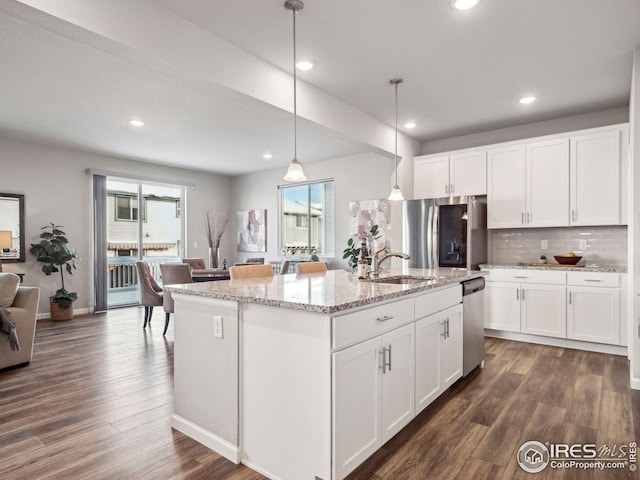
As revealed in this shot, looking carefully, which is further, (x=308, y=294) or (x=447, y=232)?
(x=447, y=232)

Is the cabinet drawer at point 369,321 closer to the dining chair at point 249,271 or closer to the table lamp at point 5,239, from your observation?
the dining chair at point 249,271

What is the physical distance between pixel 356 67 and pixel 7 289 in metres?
3.80

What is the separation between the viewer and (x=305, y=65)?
125 inches

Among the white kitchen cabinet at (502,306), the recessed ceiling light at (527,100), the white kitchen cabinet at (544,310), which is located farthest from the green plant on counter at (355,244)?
the recessed ceiling light at (527,100)

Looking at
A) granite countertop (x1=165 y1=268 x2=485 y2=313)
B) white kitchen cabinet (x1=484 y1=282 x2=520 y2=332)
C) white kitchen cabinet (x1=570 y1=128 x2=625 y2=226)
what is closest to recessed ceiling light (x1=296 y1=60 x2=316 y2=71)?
granite countertop (x1=165 y1=268 x2=485 y2=313)

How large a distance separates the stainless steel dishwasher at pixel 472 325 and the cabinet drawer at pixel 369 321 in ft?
3.47

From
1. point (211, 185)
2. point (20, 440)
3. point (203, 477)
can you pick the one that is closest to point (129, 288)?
point (211, 185)

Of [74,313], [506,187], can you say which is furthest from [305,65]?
[74,313]

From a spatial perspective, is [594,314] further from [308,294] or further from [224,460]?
[224,460]

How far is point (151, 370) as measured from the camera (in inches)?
133

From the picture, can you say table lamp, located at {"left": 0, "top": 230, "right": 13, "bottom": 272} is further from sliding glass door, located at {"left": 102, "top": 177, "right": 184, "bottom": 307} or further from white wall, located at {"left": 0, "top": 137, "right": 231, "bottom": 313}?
sliding glass door, located at {"left": 102, "top": 177, "right": 184, "bottom": 307}

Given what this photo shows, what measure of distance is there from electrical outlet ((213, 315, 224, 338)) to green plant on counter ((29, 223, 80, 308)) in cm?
476

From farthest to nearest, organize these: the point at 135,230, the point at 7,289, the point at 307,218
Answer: the point at 307,218 → the point at 135,230 → the point at 7,289

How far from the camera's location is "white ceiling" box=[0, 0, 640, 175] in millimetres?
2475
